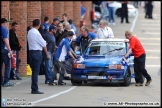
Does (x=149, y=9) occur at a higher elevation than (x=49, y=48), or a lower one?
higher

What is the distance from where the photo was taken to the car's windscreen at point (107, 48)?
21.3 metres

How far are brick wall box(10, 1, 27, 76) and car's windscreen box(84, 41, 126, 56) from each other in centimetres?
283

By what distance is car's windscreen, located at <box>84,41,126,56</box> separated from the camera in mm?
21328

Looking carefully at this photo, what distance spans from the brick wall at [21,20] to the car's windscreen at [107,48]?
2.83 meters

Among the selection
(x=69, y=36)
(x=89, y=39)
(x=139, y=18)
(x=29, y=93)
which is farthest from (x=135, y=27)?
(x=29, y=93)

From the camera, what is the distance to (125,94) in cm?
1800

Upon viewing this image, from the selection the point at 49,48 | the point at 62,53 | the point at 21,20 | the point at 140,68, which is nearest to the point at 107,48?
the point at 140,68

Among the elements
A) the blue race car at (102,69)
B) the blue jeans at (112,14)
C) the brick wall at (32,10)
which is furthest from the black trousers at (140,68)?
the blue jeans at (112,14)

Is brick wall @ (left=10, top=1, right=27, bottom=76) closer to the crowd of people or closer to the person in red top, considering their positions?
the crowd of people

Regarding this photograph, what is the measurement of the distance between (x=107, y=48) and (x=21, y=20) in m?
3.56

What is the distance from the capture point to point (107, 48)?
21547 mm

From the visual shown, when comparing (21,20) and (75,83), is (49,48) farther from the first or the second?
(21,20)

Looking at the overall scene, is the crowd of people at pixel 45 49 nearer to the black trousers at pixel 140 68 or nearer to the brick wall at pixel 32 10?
the black trousers at pixel 140 68

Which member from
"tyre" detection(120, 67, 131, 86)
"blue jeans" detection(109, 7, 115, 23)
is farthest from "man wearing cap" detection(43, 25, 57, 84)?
"blue jeans" detection(109, 7, 115, 23)
